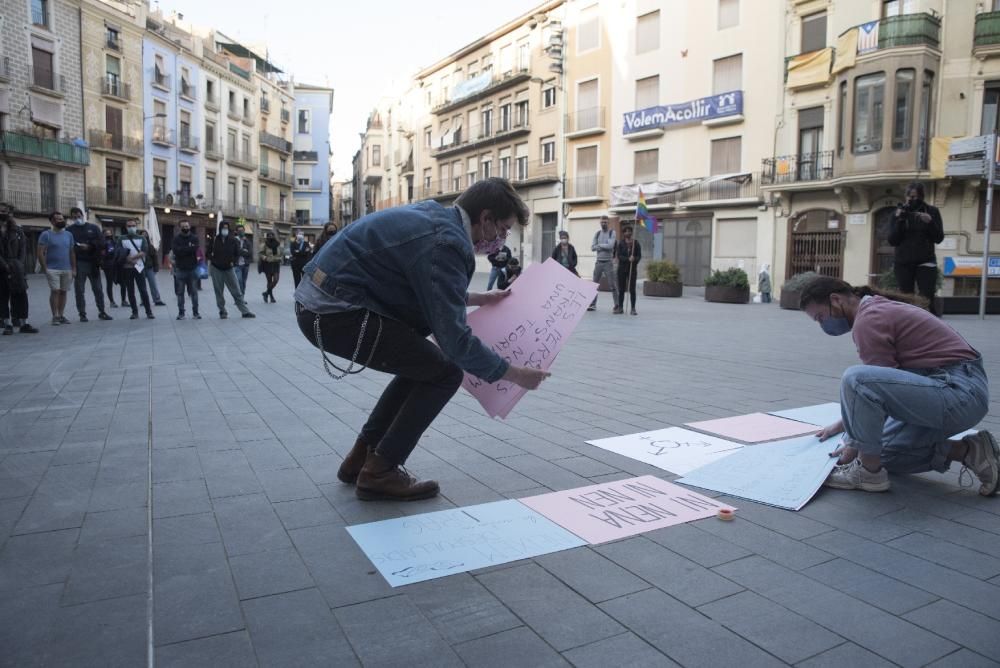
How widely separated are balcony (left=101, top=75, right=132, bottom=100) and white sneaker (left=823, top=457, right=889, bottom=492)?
1773 inches

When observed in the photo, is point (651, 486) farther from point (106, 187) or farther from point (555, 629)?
point (106, 187)

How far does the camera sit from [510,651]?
6.52ft

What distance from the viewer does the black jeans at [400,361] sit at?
Answer: 295cm

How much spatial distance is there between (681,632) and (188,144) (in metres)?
50.8

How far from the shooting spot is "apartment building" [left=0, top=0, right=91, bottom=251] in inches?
1329

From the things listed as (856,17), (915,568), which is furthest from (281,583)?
(856,17)

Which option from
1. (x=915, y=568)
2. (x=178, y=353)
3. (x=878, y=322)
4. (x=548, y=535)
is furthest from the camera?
(x=178, y=353)

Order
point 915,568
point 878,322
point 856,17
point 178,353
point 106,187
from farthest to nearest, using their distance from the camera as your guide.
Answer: point 106,187, point 856,17, point 178,353, point 878,322, point 915,568

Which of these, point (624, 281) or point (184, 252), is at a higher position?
point (184, 252)

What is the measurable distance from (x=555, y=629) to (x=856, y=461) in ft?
Answer: 6.54

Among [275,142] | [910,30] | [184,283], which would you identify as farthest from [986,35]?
[275,142]

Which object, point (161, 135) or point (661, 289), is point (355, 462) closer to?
point (661, 289)

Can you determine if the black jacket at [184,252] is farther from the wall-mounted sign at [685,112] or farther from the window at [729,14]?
the window at [729,14]

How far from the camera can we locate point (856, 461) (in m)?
3.36
